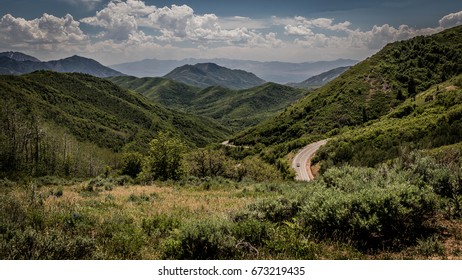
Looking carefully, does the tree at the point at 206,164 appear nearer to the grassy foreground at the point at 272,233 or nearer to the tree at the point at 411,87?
the grassy foreground at the point at 272,233

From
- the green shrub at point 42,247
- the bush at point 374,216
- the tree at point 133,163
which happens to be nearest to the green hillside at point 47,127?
the tree at point 133,163

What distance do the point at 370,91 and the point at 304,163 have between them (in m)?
57.2

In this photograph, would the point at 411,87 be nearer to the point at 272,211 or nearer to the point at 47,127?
the point at 272,211

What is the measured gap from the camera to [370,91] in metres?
103

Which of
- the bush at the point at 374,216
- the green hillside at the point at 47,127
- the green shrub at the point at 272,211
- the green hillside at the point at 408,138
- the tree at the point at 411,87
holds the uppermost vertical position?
the tree at the point at 411,87

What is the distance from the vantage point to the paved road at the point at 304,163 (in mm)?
Answer: 53156

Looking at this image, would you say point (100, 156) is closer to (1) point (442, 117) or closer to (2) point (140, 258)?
(1) point (442, 117)

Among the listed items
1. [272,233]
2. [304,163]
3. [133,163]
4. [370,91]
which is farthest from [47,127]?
[272,233]

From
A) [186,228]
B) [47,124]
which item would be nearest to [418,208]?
[186,228]

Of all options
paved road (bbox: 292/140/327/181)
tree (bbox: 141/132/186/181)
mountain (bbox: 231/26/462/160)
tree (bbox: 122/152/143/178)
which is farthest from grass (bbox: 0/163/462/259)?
mountain (bbox: 231/26/462/160)

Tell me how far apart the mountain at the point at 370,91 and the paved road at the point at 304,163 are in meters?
7.10

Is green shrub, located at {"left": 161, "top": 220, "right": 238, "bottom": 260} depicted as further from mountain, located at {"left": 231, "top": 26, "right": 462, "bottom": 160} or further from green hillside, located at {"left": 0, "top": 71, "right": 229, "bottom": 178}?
mountain, located at {"left": 231, "top": 26, "right": 462, "bottom": 160}

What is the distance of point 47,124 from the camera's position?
128750mm

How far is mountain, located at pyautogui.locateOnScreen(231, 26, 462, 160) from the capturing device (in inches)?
3607
